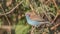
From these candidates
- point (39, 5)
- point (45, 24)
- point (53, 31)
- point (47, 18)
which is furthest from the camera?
point (39, 5)

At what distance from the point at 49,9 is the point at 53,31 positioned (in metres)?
0.93

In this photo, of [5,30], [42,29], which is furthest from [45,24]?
[5,30]

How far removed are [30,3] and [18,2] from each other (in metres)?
0.20

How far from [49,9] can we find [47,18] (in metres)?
0.22

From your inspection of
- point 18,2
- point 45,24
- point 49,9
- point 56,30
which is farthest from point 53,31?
point 18,2

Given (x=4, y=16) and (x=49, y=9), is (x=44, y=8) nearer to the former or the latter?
(x=49, y=9)

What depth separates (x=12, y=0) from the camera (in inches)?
135

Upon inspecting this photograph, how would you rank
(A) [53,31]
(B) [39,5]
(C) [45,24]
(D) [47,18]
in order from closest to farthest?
(A) [53,31] < (C) [45,24] < (D) [47,18] < (B) [39,5]

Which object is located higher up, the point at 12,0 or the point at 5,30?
the point at 12,0

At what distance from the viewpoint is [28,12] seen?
11.4ft

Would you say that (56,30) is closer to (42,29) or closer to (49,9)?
(42,29)

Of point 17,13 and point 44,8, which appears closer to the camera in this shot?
point 44,8

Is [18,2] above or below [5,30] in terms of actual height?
above

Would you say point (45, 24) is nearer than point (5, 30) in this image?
Yes
